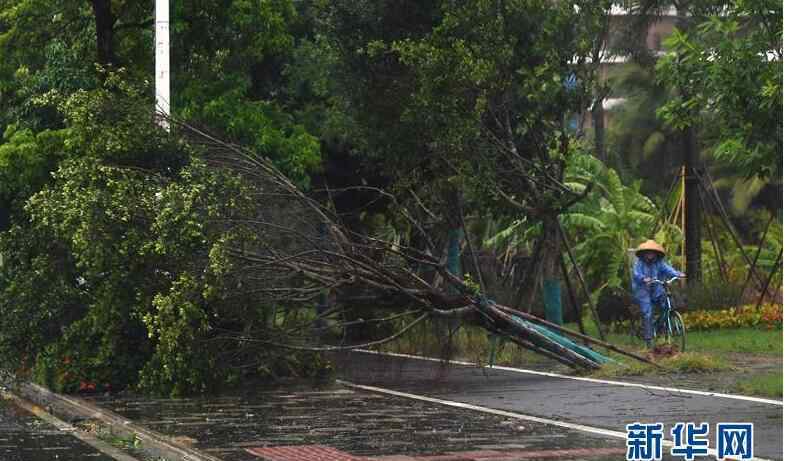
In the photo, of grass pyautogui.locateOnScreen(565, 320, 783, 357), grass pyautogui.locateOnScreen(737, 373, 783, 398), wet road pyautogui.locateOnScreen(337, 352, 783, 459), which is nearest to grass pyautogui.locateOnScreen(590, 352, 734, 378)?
wet road pyautogui.locateOnScreen(337, 352, 783, 459)

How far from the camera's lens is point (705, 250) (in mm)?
36875

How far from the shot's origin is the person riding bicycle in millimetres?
19594

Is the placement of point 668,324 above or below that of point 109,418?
above

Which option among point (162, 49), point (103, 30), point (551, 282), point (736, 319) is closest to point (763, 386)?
point (551, 282)

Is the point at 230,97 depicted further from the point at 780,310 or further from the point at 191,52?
the point at 780,310

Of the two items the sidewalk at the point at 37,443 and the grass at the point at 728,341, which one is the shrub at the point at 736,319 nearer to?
the grass at the point at 728,341

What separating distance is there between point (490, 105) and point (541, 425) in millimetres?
7769

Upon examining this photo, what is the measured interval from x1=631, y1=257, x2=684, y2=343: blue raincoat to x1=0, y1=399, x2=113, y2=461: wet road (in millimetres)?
8517

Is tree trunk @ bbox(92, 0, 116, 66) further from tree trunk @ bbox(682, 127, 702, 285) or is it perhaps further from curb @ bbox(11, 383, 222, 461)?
tree trunk @ bbox(682, 127, 702, 285)

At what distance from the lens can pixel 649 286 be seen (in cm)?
1977

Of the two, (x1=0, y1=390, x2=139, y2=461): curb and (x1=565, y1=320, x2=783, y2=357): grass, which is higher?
(x1=565, y1=320, x2=783, y2=357): grass

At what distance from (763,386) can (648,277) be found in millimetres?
4662

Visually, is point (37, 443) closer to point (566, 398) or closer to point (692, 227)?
point (566, 398)

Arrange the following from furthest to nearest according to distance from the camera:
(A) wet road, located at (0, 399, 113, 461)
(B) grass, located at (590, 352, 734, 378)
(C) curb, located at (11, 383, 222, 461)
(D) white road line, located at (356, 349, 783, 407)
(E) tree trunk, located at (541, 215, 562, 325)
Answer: (E) tree trunk, located at (541, 215, 562, 325), (B) grass, located at (590, 352, 734, 378), (D) white road line, located at (356, 349, 783, 407), (A) wet road, located at (0, 399, 113, 461), (C) curb, located at (11, 383, 222, 461)
